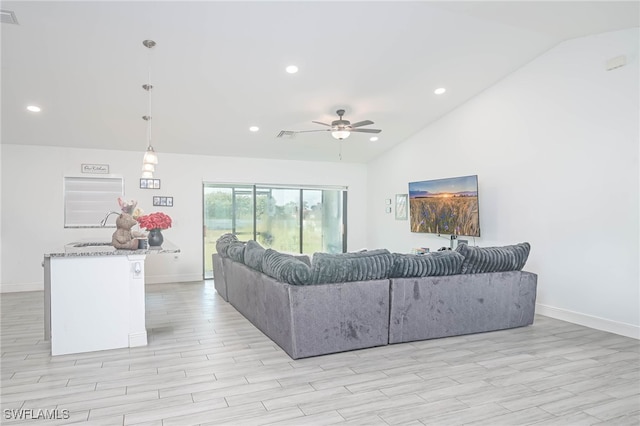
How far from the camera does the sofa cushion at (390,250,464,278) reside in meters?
4.00

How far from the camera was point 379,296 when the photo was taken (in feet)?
12.7

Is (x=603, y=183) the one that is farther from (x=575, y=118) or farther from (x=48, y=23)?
(x=48, y=23)

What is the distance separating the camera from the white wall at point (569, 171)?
4.38 metres

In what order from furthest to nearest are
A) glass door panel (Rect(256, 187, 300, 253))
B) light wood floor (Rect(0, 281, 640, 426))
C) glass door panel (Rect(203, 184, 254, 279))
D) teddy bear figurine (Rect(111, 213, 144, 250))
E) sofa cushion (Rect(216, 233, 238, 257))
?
glass door panel (Rect(256, 187, 300, 253)) < glass door panel (Rect(203, 184, 254, 279)) < sofa cushion (Rect(216, 233, 238, 257)) < teddy bear figurine (Rect(111, 213, 144, 250)) < light wood floor (Rect(0, 281, 640, 426))

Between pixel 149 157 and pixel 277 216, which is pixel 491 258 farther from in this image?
pixel 277 216

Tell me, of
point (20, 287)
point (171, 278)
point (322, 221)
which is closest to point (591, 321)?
point (322, 221)

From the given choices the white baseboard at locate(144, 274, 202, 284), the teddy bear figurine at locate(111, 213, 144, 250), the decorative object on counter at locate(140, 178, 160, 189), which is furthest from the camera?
the white baseboard at locate(144, 274, 202, 284)

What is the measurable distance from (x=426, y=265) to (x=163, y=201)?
17.9 ft

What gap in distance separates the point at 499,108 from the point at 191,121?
4.83 m

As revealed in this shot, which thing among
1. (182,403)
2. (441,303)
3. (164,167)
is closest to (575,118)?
(441,303)

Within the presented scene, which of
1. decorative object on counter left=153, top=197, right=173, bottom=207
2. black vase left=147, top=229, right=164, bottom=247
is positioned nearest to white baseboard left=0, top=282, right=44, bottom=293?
decorative object on counter left=153, top=197, right=173, bottom=207

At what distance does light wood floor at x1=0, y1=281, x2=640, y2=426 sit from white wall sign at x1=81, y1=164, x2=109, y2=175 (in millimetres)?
3397

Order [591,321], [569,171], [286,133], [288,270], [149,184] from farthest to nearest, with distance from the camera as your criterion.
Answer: [149,184] → [286,133] → [569,171] → [591,321] → [288,270]

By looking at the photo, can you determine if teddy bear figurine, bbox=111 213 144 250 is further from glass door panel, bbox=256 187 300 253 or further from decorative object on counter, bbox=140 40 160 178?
glass door panel, bbox=256 187 300 253
